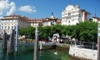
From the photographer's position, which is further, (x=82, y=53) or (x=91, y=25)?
(x=91, y=25)

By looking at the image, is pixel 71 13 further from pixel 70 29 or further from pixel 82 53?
pixel 82 53

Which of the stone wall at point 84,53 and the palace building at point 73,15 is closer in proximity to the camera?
the stone wall at point 84,53

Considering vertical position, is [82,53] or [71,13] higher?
[71,13]

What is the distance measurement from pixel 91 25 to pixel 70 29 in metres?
10.5

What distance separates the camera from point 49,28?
6625cm

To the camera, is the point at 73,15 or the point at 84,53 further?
the point at 73,15

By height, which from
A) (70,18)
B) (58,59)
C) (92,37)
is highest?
(70,18)

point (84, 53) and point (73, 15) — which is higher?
point (73, 15)

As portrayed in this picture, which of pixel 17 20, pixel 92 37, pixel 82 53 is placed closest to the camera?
pixel 82 53

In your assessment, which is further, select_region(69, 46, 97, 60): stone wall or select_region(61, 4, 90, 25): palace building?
select_region(61, 4, 90, 25): palace building

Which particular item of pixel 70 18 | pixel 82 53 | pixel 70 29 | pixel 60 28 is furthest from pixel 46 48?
pixel 70 18

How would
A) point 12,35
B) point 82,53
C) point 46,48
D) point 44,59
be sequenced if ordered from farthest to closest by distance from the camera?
point 46,48 < point 12,35 < point 44,59 < point 82,53

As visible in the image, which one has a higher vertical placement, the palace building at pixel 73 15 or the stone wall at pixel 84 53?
the palace building at pixel 73 15

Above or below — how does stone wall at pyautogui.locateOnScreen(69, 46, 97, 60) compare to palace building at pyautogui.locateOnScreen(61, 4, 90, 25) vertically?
below
